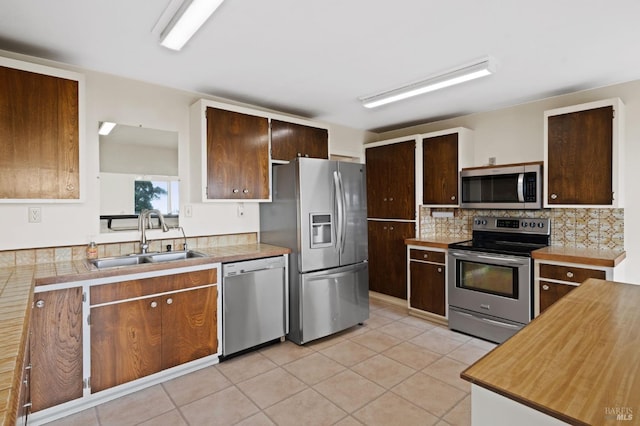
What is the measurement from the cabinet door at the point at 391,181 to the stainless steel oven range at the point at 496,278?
36.0 inches

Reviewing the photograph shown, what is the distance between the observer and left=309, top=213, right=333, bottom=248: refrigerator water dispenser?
325 cm

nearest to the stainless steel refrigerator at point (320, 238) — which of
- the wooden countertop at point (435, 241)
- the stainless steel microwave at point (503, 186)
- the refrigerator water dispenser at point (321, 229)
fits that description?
the refrigerator water dispenser at point (321, 229)

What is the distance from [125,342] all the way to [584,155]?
13.2 ft

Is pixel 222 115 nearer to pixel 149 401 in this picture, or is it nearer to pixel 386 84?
pixel 386 84

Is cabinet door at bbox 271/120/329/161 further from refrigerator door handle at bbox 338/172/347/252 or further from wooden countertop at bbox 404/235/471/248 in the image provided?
wooden countertop at bbox 404/235/471/248

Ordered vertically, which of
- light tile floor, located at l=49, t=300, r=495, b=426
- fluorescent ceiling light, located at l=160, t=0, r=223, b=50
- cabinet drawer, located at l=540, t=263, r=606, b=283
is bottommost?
light tile floor, located at l=49, t=300, r=495, b=426

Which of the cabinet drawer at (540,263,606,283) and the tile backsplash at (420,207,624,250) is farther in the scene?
the tile backsplash at (420,207,624,250)

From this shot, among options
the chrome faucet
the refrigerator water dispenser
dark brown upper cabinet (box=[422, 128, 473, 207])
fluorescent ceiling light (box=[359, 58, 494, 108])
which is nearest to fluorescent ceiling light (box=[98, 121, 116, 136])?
the chrome faucet

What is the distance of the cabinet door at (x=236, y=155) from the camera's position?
303 cm

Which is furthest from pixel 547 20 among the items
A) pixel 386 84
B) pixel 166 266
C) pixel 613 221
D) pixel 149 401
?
pixel 149 401

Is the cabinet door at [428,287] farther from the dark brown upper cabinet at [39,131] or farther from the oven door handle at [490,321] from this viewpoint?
the dark brown upper cabinet at [39,131]

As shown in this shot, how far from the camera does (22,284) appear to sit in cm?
185

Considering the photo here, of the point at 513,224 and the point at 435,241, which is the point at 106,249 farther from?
the point at 513,224

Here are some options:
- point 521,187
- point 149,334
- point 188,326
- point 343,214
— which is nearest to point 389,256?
point 343,214
